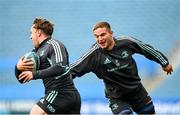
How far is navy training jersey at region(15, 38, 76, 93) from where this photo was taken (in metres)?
6.79

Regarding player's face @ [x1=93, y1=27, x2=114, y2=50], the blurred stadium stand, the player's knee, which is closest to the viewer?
player's face @ [x1=93, y1=27, x2=114, y2=50]

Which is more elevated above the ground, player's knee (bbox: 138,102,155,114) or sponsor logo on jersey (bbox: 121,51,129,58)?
sponsor logo on jersey (bbox: 121,51,129,58)

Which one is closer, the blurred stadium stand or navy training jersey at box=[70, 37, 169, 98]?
navy training jersey at box=[70, 37, 169, 98]

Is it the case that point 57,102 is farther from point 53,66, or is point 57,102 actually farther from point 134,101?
point 134,101

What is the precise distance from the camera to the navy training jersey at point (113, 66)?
747 cm

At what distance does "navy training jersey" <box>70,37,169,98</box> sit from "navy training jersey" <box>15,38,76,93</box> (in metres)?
0.34

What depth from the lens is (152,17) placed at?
1007 centimetres

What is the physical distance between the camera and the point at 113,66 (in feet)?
24.6

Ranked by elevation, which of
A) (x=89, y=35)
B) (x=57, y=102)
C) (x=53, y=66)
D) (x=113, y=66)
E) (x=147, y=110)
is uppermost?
(x=89, y=35)

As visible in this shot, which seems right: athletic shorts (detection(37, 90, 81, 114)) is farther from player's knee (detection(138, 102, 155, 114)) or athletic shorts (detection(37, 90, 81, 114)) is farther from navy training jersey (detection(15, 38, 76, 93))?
player's knee (detection(138, 102, 155, 114))

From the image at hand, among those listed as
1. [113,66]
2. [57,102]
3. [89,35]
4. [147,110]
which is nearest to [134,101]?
[147,110]

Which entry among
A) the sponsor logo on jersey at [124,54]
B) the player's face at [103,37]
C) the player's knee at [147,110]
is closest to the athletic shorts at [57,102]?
the player's face at [103,37]

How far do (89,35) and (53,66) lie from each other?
11.0ft

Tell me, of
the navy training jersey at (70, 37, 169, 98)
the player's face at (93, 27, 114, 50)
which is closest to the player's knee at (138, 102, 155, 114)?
the navy training jersey at (70, 37, 169, 98)
